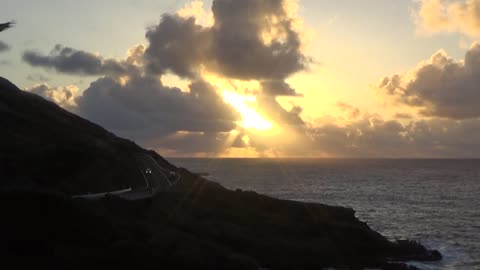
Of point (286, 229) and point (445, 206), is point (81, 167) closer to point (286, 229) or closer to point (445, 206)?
point (286, 229)

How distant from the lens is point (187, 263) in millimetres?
44438

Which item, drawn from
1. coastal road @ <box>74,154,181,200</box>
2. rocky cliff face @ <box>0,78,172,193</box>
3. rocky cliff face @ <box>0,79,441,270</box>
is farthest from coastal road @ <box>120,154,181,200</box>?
rocky cliff face @ <box>0,78,172,193</box>

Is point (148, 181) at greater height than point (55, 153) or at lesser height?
lesser

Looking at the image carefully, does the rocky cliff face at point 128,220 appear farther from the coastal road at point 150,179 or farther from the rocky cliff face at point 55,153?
the coastal road at point 150,179

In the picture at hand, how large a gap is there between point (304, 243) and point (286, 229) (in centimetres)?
415

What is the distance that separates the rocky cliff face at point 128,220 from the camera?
4200 centimetres

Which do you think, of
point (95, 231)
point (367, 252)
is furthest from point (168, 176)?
point (95, 231)

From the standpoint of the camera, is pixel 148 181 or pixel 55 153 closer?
pixel 55 153

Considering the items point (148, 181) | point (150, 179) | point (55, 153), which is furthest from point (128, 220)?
point (150, 179)

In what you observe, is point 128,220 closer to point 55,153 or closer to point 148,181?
point 55,153

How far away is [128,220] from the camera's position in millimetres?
50812

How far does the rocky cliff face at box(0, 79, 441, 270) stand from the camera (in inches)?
1654

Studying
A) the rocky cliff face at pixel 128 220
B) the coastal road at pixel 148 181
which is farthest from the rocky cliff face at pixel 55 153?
the coastal road at pixel 148 181

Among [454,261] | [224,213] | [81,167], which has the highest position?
[81,167]
